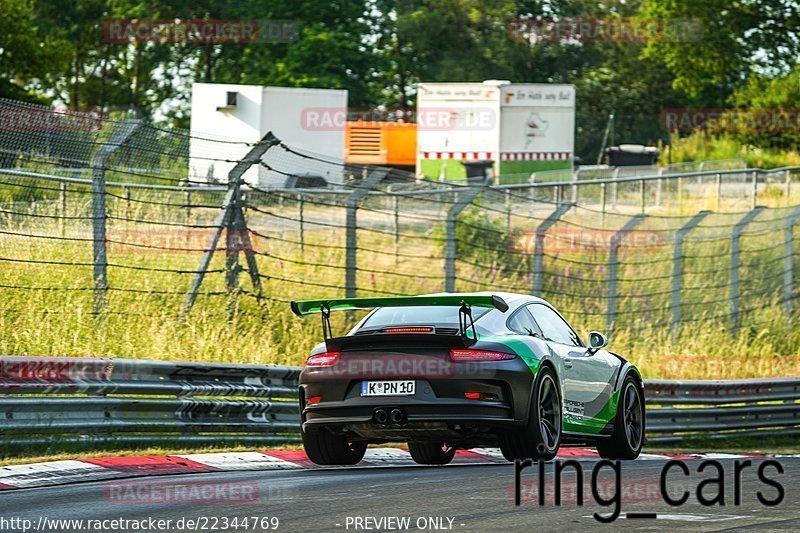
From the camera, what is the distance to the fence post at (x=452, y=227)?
17750 mm

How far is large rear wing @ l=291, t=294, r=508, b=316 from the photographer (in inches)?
408

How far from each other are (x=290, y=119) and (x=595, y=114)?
36.1 metres

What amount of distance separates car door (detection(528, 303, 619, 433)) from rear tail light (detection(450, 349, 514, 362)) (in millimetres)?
944

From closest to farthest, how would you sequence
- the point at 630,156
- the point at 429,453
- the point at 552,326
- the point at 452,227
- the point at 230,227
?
1. the point at 552,326
2. the point at 429,453
3. the point at 230,227
4. the point at 452,227
5. the point at 630,156

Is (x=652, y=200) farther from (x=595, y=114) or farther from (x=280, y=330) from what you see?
(x=595, y=114)

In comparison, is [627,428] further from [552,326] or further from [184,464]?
[184,464]

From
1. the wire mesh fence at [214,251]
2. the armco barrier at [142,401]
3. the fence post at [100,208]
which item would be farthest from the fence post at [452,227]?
the armco barrier at [142,401]

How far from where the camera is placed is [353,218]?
16969 mm

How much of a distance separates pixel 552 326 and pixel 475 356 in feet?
5.35

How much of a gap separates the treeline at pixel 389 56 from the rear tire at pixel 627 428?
42.1m

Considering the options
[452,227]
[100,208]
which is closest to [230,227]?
A: [100,208]

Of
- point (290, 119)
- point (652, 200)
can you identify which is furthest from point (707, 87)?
point (290, 119)

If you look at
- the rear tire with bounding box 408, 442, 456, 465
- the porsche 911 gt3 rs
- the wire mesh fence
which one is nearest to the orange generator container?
the wire mesh fence

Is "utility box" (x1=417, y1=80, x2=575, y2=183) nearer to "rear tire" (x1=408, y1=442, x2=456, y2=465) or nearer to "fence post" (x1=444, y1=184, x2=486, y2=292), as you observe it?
"fence post" (x1=444, y1=184, x2=486, y2=292)
